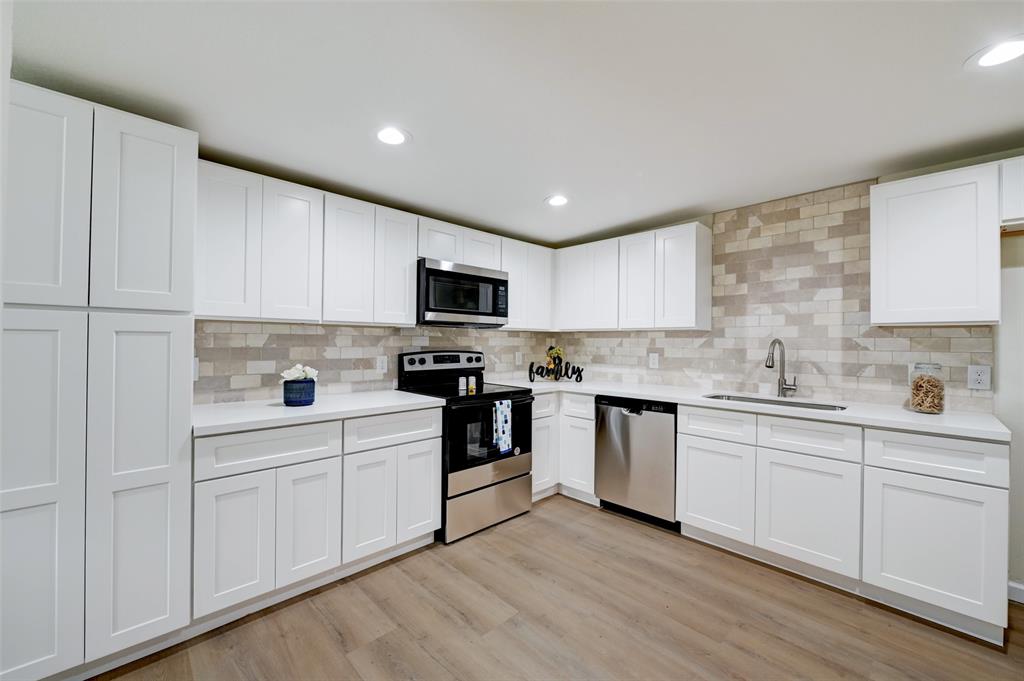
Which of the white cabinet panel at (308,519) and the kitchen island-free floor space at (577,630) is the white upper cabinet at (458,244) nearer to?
the white cabinet panel at (308,519)

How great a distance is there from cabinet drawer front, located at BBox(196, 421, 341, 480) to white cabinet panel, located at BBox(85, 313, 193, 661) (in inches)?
3.3

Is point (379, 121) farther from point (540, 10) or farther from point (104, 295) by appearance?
point (104, 295)

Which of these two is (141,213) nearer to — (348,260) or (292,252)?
(292,252)

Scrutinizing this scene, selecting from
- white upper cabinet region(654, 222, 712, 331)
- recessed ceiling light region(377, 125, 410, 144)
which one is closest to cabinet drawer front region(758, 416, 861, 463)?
white upper cabinet region(654, 222, 712, 331)

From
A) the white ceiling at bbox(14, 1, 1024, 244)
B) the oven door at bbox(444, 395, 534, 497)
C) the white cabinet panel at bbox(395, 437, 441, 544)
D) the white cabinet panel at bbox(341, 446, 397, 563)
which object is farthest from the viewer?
the oven door at bbox(444, 395, 534, 497)

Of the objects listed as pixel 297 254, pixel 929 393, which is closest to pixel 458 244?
pixel 297 254

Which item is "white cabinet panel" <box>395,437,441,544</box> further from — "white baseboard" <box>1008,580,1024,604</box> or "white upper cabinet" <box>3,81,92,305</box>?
"white baseboard" <box>1008,580,1024,604</box>

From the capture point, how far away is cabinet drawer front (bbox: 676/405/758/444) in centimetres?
279

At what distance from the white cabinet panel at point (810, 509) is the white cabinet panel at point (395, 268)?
238 centimetres

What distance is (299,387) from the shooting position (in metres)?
2.60

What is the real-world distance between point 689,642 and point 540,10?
8.42 ft

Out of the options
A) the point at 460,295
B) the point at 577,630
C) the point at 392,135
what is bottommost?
the point at 577,630

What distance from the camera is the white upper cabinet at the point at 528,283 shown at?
3961mm

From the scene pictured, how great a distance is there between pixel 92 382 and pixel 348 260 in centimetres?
142
